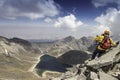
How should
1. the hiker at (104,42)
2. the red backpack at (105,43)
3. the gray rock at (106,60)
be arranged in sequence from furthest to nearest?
the red backpack at (105,43) → the hiker at (104,42) → the gray rock at (106,60)

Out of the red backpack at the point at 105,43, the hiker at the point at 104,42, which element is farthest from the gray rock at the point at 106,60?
the red backpack at the point at 105,43

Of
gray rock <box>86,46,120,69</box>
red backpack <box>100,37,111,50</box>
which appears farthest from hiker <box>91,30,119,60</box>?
gray rock <box>86,46,120,69</box>

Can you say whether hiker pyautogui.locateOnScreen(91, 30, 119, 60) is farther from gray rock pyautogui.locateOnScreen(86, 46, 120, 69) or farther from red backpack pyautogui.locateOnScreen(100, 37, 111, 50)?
gray rock pyautogui.locateOnScreen(86, 46, 120, 69)

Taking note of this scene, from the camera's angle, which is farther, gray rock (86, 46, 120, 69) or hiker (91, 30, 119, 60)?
hiker (91, 30, 119, 60)

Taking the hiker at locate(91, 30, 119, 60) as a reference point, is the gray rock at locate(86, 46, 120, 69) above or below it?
below

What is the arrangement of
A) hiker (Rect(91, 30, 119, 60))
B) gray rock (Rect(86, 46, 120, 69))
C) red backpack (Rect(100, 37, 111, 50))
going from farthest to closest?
red backpack (Rect(100, 37, 111, 50)) < hiker (Rect(91, 30, 119, 60)) < gray rock (Rect(86, 46, 120, 69))

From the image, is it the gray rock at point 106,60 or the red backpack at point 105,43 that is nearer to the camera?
the gray rock at point 106,60

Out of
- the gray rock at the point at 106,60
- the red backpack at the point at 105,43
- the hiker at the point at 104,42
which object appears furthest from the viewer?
the red backpack at the point at 105,43

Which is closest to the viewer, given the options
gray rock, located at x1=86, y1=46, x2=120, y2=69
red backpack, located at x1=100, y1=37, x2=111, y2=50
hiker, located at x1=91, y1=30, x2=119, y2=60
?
gray rock, located at x1=86, y1=46, x2=120, y2=69

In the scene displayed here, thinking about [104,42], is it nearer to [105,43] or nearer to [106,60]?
[105,43]

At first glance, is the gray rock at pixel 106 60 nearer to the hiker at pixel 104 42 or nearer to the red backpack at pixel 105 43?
the hiker at pixel 104 42

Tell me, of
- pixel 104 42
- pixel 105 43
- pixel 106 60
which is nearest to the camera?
pixel 106 60

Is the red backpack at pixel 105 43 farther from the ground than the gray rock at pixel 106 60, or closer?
farther from the ground

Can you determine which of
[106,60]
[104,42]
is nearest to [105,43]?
[104,42]
